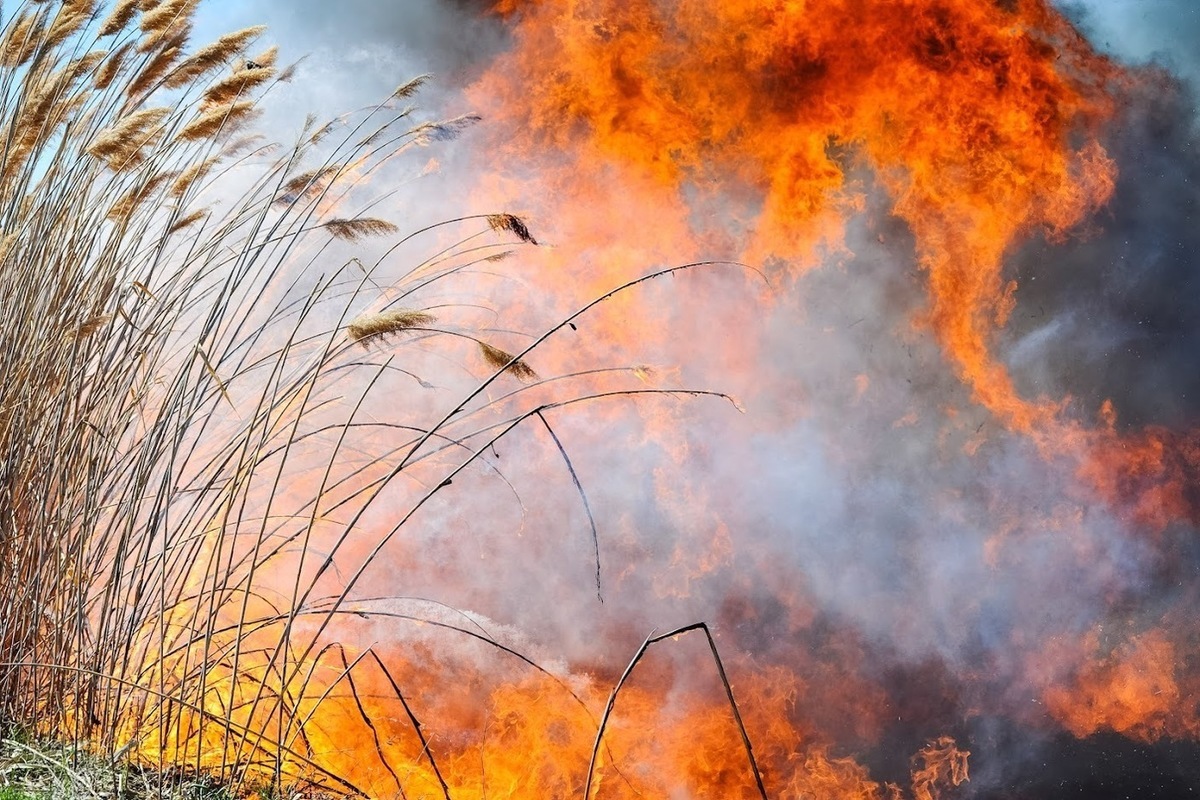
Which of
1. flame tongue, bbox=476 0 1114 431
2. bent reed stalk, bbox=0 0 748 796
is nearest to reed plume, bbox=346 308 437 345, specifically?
bent reed stalk, bbox=0 0 748 796

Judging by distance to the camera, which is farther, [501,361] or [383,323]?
[501,361]

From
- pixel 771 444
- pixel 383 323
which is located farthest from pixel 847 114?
pixel 383 323

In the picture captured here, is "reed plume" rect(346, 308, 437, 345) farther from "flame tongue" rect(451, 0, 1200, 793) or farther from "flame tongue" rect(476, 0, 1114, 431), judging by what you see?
"flame tongue" rect(476, 0, 1114, 431)

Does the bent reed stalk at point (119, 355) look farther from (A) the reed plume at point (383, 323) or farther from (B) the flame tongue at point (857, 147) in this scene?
(B) the flame tongue at point (857, 147)

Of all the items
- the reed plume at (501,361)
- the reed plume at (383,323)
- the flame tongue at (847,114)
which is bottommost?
the reed plume at (383,323)

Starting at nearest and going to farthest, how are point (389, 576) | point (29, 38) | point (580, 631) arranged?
point (29, 38) → point (389, 576) → point (580, 631)

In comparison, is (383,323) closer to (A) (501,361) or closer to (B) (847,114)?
(A) (501,361)

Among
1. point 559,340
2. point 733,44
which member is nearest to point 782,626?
point 559,340

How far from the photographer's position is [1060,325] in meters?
8.18

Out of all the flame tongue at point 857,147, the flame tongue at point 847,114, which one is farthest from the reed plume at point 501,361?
the flame tongue at point 847,114

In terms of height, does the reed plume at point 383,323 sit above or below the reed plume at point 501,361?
below

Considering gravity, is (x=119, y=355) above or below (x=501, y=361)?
above

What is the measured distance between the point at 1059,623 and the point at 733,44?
616cm

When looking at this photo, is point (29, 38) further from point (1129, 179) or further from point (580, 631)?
point (1129, 179)
